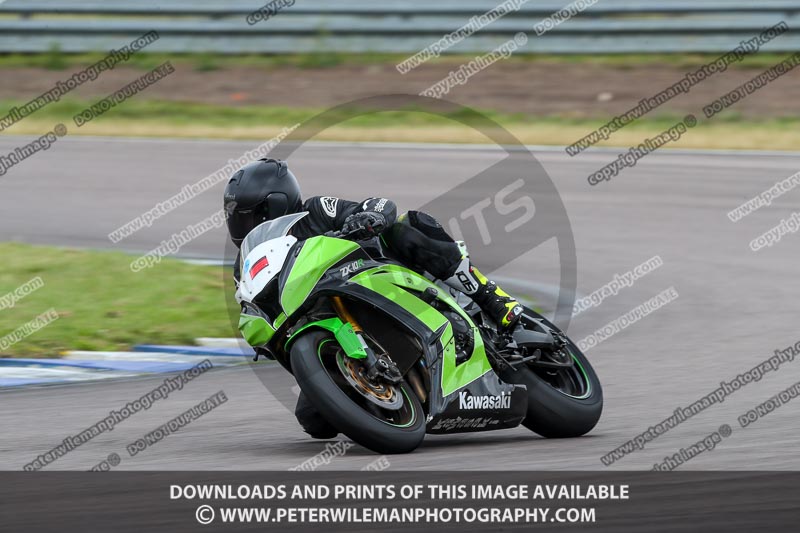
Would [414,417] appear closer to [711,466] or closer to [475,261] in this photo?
[711,466]

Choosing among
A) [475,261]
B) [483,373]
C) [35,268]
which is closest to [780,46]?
[475,261]

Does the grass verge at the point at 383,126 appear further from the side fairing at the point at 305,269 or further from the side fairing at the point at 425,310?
the side fairing at the point at 305,269

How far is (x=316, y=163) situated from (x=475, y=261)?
552 cm

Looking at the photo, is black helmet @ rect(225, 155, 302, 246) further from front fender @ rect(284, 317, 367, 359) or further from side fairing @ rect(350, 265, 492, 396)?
front fender @ rect(284, 317, 367, 359)

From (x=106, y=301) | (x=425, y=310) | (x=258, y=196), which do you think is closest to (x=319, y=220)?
(x=258, y=196)

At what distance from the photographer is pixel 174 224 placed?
46.2ft

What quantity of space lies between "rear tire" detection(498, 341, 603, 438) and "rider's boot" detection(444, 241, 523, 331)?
0.91 feet

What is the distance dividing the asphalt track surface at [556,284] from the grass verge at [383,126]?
92cm

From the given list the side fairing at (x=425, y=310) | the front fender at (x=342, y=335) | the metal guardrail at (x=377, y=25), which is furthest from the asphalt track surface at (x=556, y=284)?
the metal guardrail at (x=377, y=25)

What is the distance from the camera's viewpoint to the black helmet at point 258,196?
622cm

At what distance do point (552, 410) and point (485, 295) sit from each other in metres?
0.68

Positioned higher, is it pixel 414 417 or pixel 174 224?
pixel 414 417

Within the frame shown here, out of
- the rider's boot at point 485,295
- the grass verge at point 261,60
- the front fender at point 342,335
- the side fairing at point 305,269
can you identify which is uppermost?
the side fairing at point 305,269

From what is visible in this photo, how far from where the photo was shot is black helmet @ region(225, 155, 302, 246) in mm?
6223
